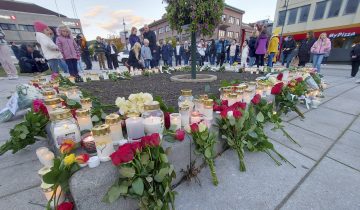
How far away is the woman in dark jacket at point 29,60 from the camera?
827cm

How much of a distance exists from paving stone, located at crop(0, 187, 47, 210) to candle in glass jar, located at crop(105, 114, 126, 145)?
0.70 metres

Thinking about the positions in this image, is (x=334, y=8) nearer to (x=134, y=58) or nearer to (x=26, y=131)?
(x=134, y=58)

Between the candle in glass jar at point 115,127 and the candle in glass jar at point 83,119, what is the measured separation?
0.93ft

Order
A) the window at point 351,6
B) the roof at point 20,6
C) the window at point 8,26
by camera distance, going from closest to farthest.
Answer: the window at point 351,6
the window at point 8,26
the roof at point 20,6

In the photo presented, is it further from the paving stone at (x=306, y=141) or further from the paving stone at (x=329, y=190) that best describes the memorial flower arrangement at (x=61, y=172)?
the paving stone at (x=306, y=141)

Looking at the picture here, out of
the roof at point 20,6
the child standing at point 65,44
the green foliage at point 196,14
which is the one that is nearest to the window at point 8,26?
the roof at point 20,6

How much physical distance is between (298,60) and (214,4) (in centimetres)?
662

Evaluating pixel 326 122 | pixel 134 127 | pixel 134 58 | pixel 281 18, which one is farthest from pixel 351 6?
pixel 134 127

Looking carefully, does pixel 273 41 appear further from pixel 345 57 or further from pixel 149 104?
pixel 345 57

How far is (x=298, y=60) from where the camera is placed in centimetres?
786

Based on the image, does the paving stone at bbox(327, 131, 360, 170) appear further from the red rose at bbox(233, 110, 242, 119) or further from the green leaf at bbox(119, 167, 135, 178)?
the green leaf at bbox(119, 167, 135, 178)

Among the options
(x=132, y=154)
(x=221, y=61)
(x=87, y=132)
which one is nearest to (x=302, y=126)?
(x=132, y=154)

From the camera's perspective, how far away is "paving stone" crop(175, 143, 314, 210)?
1.25 metres

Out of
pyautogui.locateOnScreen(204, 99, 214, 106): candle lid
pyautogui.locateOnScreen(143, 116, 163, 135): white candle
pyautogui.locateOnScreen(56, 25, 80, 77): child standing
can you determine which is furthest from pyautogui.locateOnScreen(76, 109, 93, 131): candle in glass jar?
pyautogui.locateOnScreen(56, 25, 80, 77): child standing
